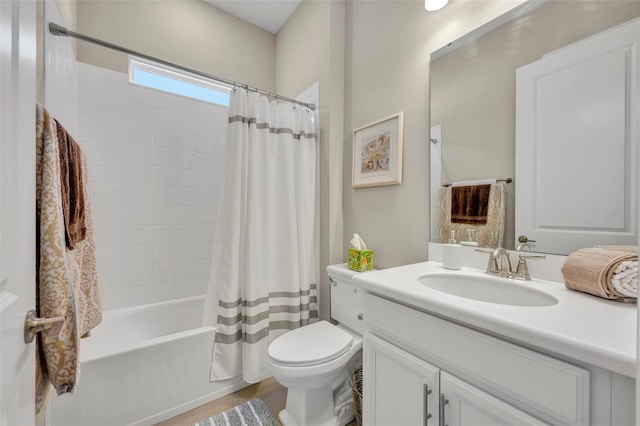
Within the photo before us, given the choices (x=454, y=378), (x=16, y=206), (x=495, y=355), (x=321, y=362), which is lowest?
(x=321, y=362)

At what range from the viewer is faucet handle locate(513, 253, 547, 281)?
100 centimetres

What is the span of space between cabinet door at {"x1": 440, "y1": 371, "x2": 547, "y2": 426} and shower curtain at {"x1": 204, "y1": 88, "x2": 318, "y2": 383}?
1163 millimetres

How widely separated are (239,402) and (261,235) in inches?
41.9

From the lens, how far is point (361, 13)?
71.1 inches

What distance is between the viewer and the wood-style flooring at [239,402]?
1500 mm

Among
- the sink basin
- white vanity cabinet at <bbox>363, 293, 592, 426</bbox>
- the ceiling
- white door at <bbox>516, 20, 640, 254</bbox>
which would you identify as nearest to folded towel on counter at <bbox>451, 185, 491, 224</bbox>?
white door at <bbox>516, 20, 640, 254</bbox>

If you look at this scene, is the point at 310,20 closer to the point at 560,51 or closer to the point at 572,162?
the point at 560,51

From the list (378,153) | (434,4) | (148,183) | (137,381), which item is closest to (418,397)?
(378,153)

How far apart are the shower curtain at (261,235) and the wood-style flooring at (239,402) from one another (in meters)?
0.16

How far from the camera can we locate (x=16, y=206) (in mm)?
517

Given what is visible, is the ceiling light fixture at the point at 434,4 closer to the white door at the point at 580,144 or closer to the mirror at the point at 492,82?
the mirror at the point at 492,82

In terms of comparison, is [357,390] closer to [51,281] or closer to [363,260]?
[363,260]

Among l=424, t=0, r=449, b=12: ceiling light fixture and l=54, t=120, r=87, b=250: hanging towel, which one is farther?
l=424, t=0, r=449, b=12: ceiling light fixture

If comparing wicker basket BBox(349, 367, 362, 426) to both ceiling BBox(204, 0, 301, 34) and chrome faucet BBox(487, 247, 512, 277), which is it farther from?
ceiling BBox(204, 0, 301, 34)
